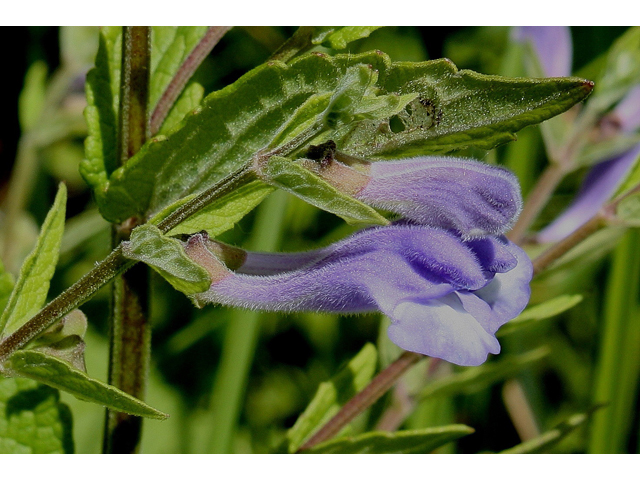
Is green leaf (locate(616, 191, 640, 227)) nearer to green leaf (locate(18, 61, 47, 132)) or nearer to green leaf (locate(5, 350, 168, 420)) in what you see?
green leaf (locate(5, 350, 168, 420))

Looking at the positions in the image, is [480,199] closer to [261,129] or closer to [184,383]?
[261,129]

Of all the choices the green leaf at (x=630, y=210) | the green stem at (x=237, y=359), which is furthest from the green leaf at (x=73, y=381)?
the green leaf at (x=630, y=210)

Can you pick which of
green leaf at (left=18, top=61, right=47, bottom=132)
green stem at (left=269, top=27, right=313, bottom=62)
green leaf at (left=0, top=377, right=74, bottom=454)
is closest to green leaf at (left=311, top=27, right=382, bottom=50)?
green stem at (left=269, top=27, right=313, bottom=62)

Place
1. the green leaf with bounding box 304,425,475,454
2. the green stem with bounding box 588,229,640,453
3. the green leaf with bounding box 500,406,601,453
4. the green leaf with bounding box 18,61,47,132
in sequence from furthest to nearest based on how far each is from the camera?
the green leaf with bounding box 18,61,47,132 → the green stem with bounding box 588,229,640,453 → the green leaf with bounding box 500,406,601,453 → the green leaf with bounding box 304,425,475,454

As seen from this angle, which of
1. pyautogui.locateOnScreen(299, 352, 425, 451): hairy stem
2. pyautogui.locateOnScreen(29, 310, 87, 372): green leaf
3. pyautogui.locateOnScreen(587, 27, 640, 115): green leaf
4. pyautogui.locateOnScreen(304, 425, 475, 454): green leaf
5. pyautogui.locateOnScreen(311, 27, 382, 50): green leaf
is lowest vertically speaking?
pyautogui.locateOnScreen(304, 425, 475, 454): green leaf

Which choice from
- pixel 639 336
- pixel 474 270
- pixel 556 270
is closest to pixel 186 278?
pixel 474 270

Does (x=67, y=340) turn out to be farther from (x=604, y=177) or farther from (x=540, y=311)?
(x=604, y=177)

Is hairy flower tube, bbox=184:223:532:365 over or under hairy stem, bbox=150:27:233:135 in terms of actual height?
under
